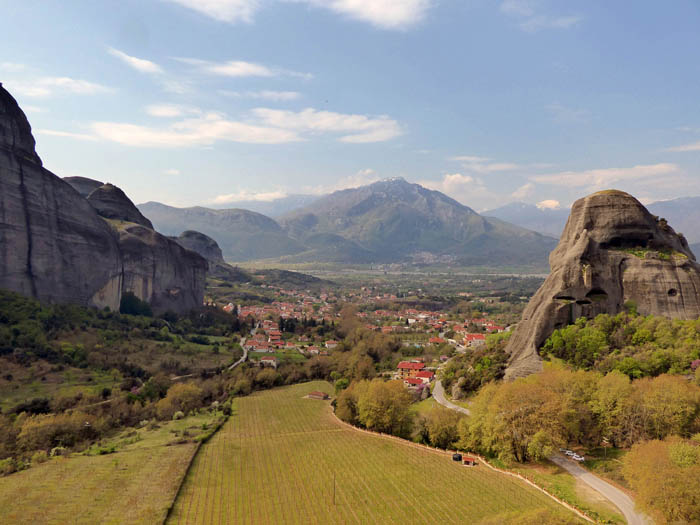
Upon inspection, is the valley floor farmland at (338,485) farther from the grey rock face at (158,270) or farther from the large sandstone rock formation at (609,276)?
the grey rock face at (158,270)

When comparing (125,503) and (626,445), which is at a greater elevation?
(626,445)

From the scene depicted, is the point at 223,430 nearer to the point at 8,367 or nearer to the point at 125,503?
the point at 125,503

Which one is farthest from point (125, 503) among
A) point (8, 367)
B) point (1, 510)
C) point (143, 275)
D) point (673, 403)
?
point (143, 275)

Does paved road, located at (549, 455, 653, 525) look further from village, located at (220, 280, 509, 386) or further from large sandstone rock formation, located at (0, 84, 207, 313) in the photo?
large sandstone rock formation, located at (0, 84, 207, 313)

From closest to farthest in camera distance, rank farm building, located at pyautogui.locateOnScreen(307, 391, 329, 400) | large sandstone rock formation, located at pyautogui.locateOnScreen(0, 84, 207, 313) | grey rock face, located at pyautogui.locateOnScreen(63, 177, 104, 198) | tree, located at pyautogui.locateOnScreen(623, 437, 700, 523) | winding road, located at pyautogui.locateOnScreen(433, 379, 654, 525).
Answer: tree, located at pyautogui.locateOnScreen(623, 437, 700, 523), winding road, located at pyautogui.locateOnScreen(433, 379, 654, 525), farm building, located at pyautogui.locateOnScreen(307, 391, 329, 400), large sandstone rock formation, located at pyautogui.locateOnScreen(0, 84, 207, 313), grey rock face, located at pyautogui.locateOnScreen(63, 177, 104, 198)

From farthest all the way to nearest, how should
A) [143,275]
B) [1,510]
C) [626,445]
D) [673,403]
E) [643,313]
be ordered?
[143,275]
[643,313]
[626,445]
[673,403]
[1,510]

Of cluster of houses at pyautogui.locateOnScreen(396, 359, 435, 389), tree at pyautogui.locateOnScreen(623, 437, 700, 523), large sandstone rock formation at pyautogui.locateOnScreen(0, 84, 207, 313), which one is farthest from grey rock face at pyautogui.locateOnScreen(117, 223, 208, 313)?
tree at pyautogui.locateOnScreen(623, 437, 700, 523)

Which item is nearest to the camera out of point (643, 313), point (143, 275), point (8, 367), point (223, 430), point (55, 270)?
point (643, 313)

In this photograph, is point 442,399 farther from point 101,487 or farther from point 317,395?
point 101,487
